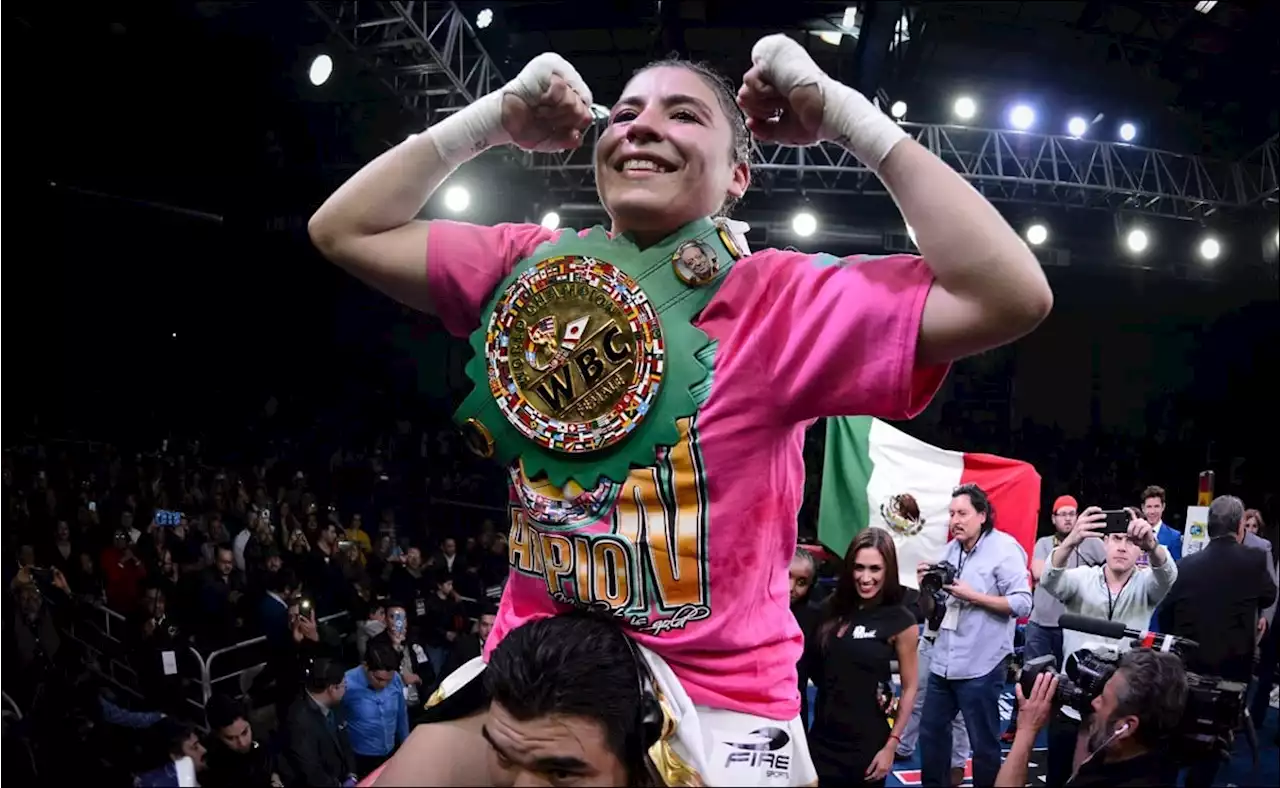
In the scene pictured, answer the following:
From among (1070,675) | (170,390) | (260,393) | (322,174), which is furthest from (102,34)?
(260,393)

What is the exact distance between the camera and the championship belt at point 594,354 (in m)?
1.04

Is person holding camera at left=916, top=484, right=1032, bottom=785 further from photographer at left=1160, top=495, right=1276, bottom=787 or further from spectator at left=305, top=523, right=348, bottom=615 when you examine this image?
spectator at left=305, top=523, right=348, bottom=615

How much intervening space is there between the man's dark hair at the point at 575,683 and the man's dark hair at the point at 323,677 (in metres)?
3.27

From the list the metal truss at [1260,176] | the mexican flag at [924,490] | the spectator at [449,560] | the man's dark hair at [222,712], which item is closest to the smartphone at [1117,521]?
the mexican flag at [924,490]

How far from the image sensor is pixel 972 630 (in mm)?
3805

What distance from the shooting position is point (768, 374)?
1.03 m

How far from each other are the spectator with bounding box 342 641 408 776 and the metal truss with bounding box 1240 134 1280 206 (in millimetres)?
6525

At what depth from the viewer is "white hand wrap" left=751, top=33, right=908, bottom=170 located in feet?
3.29

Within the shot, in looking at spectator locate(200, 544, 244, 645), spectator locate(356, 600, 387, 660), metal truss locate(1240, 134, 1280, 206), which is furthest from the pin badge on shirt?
metal truss locate(1240, 134, 1280, 206)

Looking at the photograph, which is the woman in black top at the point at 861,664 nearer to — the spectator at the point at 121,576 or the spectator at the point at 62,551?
the spectator at the point at 121,576

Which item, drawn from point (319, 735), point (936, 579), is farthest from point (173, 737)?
point (936, 579)

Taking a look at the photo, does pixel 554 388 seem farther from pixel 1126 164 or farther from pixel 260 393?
pixel 1126 164

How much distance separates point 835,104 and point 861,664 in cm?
260

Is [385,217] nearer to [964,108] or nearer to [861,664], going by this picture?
[861,664]
